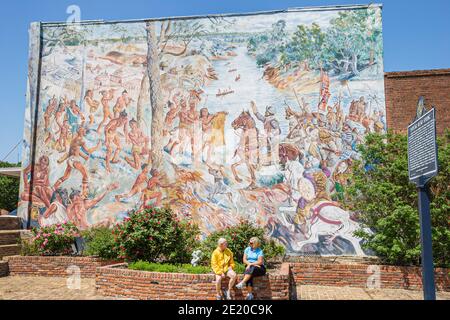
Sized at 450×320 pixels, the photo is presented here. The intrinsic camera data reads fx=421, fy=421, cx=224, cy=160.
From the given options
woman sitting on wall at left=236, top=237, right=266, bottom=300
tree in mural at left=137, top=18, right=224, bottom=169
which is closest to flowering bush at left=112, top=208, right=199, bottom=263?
woman sitting on wall at left=236, top=237, right=266, bottom=300

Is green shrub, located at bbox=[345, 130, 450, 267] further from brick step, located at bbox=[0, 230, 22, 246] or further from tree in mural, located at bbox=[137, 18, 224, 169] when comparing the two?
brick step, located at bbox=[0, 230, 22, 246]

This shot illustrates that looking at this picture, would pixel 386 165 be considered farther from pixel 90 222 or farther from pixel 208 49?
pixel 90 222

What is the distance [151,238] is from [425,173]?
8012 mm

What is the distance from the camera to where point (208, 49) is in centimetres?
1723

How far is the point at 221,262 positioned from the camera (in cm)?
926

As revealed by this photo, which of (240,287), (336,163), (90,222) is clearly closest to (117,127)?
(90,222)

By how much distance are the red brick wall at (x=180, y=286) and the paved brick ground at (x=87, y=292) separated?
2.82ft

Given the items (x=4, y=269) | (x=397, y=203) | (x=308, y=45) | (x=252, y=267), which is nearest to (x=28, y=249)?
(x=4, y=269)

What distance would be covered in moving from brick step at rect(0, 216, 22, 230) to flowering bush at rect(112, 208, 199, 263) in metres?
6.75

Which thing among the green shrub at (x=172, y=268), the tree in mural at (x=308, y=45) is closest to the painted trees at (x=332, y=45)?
the tree in mural at (x=308, y=45)

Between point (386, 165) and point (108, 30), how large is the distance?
41.8 ft

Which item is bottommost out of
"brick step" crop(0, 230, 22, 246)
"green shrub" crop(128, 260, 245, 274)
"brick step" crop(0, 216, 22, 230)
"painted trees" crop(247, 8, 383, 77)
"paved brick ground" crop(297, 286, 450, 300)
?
"paved brick ground" crop(297, 286, 450, 300)

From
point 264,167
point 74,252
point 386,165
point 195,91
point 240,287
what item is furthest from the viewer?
point 195,91

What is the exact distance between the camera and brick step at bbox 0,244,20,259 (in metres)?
15.0
